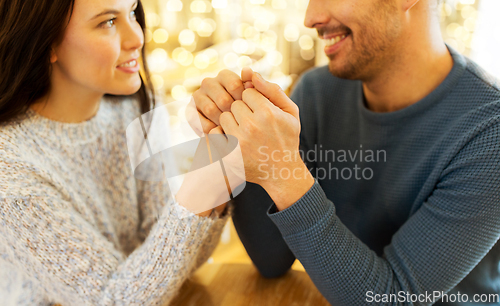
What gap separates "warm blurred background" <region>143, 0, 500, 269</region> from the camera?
2516 mm

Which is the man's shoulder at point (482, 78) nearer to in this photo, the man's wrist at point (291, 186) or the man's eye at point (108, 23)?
the man's wrist at point (291, 186)

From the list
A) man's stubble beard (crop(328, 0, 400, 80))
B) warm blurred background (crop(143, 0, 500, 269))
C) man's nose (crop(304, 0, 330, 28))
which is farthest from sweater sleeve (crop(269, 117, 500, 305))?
warm blurred background (crop(143, 0, 500, 269))

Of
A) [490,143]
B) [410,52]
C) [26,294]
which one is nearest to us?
[490,143]

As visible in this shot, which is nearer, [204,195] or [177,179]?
[204,195]

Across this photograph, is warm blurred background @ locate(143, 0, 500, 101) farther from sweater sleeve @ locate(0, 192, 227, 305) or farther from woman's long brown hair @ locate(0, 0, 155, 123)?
sweater sleeve @ locate(0, 192, 227, 305)

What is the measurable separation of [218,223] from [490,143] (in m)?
Answer: 0.64

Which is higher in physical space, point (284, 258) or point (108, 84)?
point (108, 84)

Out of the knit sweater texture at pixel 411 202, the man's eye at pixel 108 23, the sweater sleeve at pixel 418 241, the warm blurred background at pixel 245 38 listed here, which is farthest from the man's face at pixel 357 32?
the warm blurred background at pixel 245 38

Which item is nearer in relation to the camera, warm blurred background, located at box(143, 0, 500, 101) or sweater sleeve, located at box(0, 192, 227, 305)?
sweater sleeve, located at box(0, 192, 227, 305)

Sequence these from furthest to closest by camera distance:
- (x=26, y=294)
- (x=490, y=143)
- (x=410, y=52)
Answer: (x=410, y=52), (x=26, y=294), (x=490, y=143)

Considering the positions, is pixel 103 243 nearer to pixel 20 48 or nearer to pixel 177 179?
pixel 177 179

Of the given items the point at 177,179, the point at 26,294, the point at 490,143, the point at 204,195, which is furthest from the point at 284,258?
the point at 26,294

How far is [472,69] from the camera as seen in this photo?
0.87 m

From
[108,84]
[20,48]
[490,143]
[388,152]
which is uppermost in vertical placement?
[20,48]
